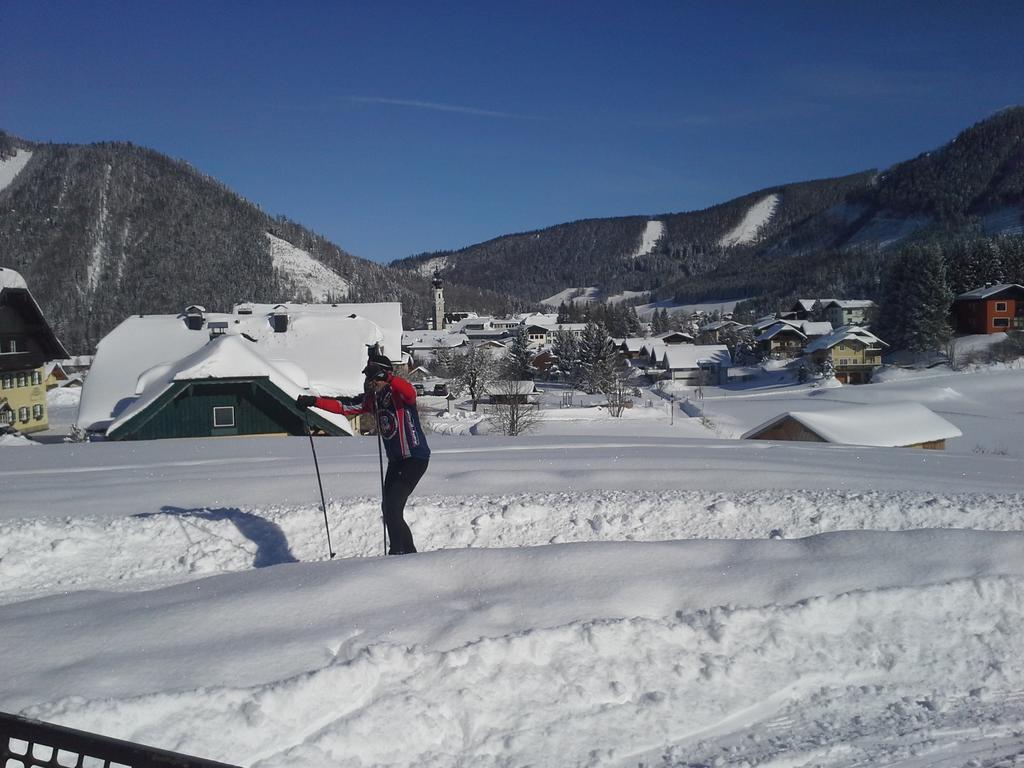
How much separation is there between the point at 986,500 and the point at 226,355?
1776 cm

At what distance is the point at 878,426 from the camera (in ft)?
73.6

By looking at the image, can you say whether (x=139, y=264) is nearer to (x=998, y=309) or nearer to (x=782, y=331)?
(x=782, y=331)

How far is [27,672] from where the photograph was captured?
4035 millimetres

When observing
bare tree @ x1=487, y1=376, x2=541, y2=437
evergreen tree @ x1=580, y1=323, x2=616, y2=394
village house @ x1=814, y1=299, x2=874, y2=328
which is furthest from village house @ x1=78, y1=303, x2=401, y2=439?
village house @ x1=814, y1=299, x2=874, y2=328

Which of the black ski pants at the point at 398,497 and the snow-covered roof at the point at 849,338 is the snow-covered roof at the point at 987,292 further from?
the black ski pants at the point at 398,497

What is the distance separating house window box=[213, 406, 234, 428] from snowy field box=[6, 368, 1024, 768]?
11.9m

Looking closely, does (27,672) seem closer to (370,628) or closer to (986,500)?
(370,628)

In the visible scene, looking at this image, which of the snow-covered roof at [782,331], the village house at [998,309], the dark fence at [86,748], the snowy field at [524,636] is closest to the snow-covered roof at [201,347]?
the snowy field at [524,636]

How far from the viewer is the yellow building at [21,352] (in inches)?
1225

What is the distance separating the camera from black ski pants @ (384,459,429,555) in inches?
261

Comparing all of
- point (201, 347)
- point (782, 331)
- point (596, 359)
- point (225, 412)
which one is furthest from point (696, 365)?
point (225, 412)

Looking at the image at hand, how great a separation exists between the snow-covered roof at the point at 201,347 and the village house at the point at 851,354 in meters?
54.4

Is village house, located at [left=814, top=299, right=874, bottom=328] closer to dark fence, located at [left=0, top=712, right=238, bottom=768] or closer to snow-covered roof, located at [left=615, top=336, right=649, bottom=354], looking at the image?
snow-covered roof, located at [left=615, top=336, right=649, bottom=354]

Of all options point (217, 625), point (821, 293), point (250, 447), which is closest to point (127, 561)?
point (217, 625)
